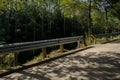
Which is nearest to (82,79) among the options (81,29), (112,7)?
(112,7)

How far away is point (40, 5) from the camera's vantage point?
205 feet

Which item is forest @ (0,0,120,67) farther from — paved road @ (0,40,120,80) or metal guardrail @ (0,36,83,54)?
paved road @ (0,40,120,80)

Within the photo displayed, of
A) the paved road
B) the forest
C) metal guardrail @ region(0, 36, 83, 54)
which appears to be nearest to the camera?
the paved road

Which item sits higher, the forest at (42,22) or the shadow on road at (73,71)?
the forest at (42,22)

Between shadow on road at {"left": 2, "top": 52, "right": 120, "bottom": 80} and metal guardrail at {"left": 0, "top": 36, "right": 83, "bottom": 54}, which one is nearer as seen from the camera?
shadow on road at {"left": 2, "top": 52, "right": 120, "bottom": 80}

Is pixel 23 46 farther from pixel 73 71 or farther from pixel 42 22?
pixel 42 22

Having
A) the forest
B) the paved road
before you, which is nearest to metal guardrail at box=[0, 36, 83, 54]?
the paved road

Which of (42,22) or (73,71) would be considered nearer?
(73,71)

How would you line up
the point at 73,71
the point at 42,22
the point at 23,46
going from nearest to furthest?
the point at 73,71, the point at 23,46, the point at 42,22

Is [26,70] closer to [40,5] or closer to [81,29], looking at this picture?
[40,5]

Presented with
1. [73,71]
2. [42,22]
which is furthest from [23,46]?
[42,22]

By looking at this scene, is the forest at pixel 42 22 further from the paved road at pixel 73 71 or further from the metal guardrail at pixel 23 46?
the paved road at pixel 73 71

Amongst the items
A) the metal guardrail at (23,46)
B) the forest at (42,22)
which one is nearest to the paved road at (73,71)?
the metal guardrail at (23,46)

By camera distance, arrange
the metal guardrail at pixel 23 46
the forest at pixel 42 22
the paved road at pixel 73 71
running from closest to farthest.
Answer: the paved road at pixel 73 71, the metal guardrail at pixel 23 46, the forest at pixel 42 22
